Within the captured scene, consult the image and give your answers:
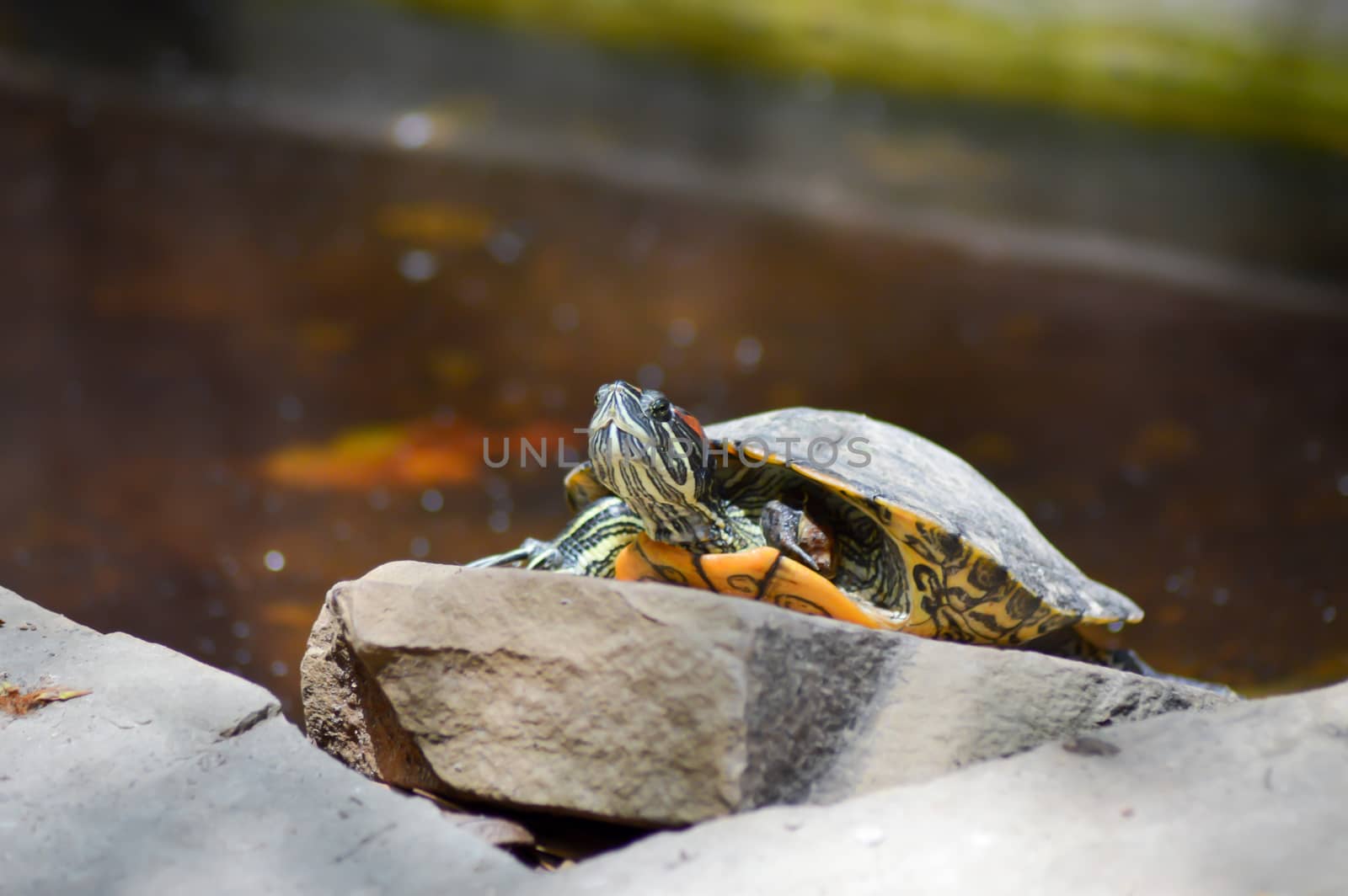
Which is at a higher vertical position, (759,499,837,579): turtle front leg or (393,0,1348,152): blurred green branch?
(393,0,1348,152): blurred green branch

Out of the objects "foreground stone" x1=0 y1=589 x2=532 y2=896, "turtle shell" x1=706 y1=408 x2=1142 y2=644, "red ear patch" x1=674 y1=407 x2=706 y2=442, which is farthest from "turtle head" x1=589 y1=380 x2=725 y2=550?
"foreground stone" x1=0 y1=589 x2=532 y2=896

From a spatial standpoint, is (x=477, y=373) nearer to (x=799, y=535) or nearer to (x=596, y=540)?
(x=596, y=540)

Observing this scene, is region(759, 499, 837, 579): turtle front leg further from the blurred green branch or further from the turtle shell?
the blurred green branch

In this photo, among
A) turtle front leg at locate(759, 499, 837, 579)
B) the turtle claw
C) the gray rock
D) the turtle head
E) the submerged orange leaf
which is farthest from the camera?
the submerged orange leaf

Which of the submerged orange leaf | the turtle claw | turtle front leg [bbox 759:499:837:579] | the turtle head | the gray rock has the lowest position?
the submerged orange leaf

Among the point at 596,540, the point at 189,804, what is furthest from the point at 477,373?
the point at 189,804

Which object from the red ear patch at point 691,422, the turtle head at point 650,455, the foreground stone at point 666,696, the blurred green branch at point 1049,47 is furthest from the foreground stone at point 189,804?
the blurred green branch at point 1049,47
